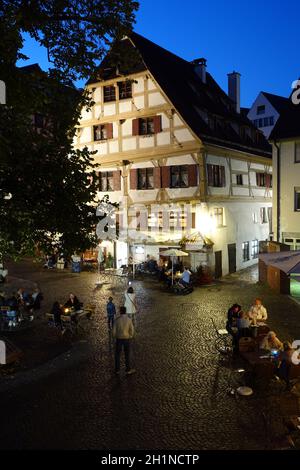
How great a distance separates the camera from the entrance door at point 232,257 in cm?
2770

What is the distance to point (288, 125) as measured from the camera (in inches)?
923

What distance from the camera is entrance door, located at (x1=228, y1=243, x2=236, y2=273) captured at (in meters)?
27.7

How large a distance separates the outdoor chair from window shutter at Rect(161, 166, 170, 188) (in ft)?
43.8

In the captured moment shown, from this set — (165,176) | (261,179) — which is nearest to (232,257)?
(165,176)

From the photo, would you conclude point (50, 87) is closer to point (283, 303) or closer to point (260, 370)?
point (260, 370)

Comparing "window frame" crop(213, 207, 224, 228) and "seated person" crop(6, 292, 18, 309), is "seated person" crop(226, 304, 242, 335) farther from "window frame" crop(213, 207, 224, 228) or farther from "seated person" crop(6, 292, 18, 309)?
"window frame" crop(213, 207, 224, 228)

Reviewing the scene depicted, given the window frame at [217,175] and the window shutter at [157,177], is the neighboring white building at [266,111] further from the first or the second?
the window shutter at [157,177]

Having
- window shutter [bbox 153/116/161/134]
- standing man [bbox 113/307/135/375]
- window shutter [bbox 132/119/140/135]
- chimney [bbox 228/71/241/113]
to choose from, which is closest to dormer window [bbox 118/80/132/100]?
window shutter [bbox 132/119/140/135]

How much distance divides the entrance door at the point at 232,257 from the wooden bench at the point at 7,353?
18.3 m

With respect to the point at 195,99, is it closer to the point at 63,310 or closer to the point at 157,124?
the point at 157,124

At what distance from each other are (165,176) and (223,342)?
1423cm

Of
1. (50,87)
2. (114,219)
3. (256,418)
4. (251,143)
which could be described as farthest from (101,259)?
(256,418)

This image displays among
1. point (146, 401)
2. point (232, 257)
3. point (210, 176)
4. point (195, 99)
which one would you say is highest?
point (195, 99)
